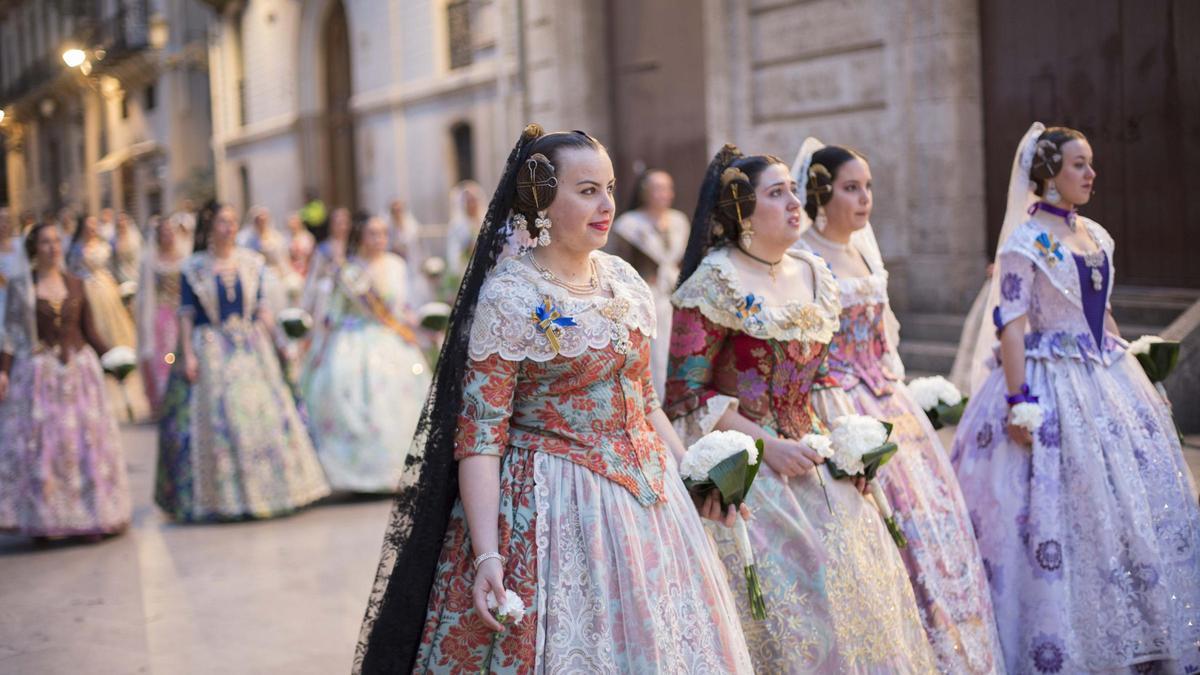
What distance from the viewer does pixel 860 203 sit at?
15.5 feet

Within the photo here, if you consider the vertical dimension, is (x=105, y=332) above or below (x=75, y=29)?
below

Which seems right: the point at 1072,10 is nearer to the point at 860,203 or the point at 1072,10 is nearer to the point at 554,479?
the point at 860,203

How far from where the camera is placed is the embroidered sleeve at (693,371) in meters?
4.11

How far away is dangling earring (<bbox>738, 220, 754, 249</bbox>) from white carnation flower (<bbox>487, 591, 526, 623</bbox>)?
1.56 meters

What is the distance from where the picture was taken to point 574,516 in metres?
3.28

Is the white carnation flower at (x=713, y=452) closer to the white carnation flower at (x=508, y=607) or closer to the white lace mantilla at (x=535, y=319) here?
the white lace mantilla at (x=535, y=319)

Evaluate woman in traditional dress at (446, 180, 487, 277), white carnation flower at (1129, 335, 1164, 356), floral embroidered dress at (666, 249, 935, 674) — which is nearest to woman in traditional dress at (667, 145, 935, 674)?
floral embroidered dress at (666, 249, 935, 674)

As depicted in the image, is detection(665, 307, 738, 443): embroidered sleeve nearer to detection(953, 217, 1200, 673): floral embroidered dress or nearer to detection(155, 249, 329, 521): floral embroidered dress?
detection(953, 217, 1200, 673): floral embroidered dress

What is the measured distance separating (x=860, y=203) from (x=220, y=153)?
87.1 ft

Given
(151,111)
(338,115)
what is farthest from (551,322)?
(151,111)

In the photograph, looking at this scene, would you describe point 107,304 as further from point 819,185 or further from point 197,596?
point 819,185

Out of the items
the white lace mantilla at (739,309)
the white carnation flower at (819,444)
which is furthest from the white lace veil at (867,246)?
the white carnation flower at (819,444)

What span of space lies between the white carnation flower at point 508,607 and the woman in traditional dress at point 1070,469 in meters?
2.22

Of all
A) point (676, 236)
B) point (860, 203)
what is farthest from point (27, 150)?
point (860, 203)
